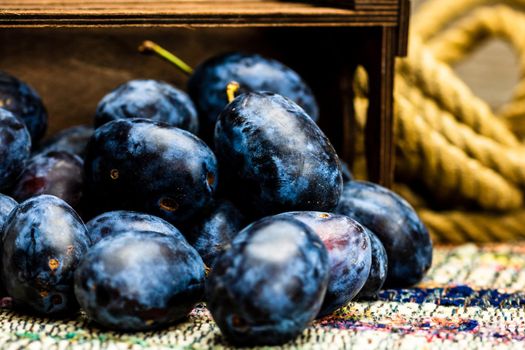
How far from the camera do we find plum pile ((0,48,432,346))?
74cm

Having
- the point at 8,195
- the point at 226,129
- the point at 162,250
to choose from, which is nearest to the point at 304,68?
the point at 226,129

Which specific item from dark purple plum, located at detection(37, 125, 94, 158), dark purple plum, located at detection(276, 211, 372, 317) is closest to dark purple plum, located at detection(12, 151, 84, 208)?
dark purple plum, located at detection(37, 125, 94, 158)

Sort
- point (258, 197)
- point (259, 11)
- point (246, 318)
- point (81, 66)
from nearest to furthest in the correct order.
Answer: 1. point (246, 318)
2. point (258, 197)
3. point (259, 11)
4. point (81, 66)

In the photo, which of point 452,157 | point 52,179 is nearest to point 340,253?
Answer: point 52,179

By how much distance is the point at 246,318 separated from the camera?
2.35 feet

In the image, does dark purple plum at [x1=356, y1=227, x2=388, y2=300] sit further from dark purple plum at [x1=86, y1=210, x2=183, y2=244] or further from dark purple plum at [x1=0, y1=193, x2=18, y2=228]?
dark purple plum at [x1=0, y1=193, x2=18, y2=228]

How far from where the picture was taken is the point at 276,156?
3.01ft

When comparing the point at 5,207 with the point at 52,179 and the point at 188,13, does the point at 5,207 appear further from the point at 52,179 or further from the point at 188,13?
the point at 188,13

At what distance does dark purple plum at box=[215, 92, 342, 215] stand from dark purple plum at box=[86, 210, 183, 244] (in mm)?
116

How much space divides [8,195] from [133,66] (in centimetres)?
45

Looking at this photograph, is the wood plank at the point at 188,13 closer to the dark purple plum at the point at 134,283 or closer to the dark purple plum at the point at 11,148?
the dark purple plum at the point at 11,148

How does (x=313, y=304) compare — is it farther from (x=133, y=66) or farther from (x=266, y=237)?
(x=133, y=66)

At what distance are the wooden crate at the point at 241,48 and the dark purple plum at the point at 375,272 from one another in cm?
31

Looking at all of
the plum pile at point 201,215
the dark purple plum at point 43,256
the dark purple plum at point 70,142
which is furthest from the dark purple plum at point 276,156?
the dark purple plum at point 70,142
